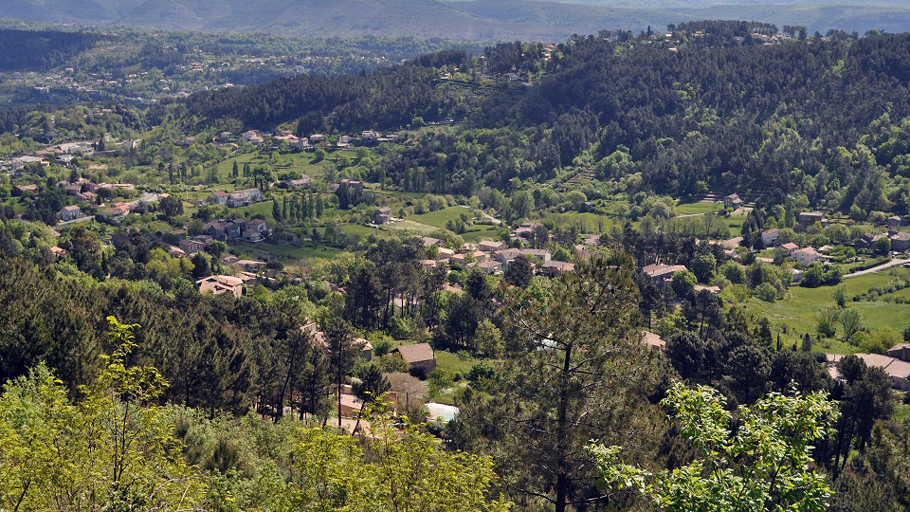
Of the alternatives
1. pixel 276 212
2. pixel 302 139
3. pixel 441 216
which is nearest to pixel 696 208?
pixel 441 216

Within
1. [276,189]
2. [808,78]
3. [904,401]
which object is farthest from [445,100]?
[904,401]

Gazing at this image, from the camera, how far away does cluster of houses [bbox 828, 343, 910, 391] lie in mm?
61866

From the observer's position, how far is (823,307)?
8662cm

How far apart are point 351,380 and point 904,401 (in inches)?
1563

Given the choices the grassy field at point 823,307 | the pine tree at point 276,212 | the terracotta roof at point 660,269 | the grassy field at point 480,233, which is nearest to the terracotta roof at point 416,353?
the grassy field at point 823,307

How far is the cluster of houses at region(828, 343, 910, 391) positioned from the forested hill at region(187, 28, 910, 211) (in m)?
59.8

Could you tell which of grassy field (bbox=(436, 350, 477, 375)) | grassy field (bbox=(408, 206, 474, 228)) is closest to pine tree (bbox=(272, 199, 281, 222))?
grassy field (bbox=(408, 206, 474, 228))

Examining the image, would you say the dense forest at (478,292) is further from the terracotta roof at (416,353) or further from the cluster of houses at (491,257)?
the cluster of houses at (491,257)

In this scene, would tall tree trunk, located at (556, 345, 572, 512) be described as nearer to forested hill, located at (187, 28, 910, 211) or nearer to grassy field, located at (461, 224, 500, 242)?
grassy field, located at (461, 224, 500, 242)

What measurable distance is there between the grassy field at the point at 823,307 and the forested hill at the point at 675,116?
3356 cm

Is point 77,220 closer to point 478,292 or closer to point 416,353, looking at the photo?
point 478,292

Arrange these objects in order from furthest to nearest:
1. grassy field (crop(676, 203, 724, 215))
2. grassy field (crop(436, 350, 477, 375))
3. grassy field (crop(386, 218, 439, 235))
→ grassy field (crop(676, 203, 724, 215)), grassy field (crop(386, 218, 439, 235)), grassy field (crop(436, 350, 477, 375))

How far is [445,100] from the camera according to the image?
18688 cm

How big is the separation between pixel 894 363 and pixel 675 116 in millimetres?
108962
